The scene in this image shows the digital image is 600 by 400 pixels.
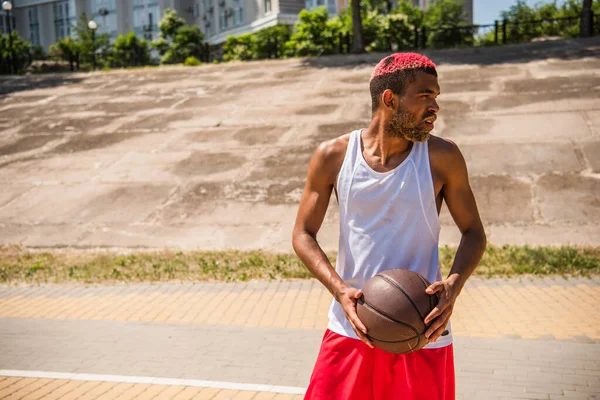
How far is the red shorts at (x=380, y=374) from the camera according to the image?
310 cm

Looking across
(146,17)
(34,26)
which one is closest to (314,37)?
(146,17)

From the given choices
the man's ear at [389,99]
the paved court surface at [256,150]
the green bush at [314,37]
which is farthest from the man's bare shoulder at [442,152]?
the green bush at [314,37]

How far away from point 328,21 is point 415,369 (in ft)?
96.4

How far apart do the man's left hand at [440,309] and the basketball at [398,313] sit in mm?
31

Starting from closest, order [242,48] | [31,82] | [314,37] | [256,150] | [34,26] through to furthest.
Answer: [256,150]
[31,82]
[314,37]
[242,48]
[34,26]

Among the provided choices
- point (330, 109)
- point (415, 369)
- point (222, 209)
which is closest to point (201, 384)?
point (415, 369)

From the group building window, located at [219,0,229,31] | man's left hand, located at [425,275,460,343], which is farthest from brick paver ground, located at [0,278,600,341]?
building window, located at [219,0,229,31]

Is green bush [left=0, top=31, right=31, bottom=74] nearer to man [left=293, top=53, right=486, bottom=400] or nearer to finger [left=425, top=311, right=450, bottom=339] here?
man [left=293, top=53, right=486, bottom=400]

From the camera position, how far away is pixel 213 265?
9812 mm

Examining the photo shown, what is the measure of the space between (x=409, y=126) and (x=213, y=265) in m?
6.98

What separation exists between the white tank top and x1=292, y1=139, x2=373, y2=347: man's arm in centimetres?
9

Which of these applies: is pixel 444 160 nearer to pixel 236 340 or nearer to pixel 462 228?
pixel 462 228

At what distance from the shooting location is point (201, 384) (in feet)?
19.1

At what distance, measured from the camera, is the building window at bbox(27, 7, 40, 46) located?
76.9 m
